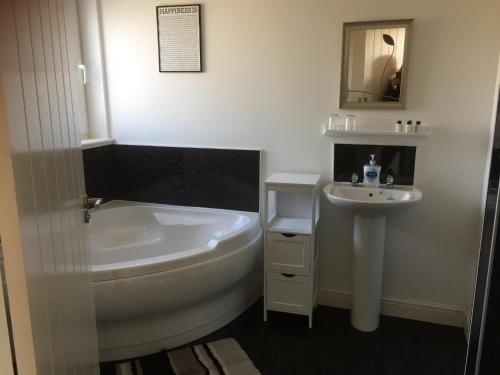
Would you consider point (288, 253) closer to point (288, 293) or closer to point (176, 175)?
point (288, 293)

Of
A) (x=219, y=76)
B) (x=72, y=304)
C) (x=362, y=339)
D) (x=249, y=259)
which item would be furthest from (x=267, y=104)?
(x=72, y=304)

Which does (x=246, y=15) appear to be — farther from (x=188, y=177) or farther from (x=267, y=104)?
(x=188, y=177)

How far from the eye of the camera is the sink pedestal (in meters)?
2.55

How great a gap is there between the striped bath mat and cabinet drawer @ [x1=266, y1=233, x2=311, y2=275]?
55cm

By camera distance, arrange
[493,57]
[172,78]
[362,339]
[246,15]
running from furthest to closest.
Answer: [172,78] < [246,15] < [362,339] < [493,57]

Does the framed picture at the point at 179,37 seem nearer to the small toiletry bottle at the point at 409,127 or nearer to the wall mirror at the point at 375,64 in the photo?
the wall mirror at the point at 375,64

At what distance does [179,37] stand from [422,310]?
8.29ft

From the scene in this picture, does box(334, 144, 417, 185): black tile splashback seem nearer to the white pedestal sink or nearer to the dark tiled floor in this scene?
the white pedestal sink

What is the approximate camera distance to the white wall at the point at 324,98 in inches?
97.4

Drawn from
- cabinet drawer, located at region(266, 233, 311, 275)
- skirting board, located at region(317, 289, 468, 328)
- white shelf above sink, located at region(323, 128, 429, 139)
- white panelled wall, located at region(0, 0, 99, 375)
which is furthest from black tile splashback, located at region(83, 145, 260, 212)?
white panelled wall, located at region(0, 0, 99, 375)

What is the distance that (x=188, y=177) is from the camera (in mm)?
3174

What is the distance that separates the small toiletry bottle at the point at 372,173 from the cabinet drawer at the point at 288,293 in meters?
0.74

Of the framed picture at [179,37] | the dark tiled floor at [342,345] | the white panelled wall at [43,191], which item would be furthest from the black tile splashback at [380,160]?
the white panelled wall at [43,191]

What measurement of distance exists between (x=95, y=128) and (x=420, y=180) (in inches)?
97.6
